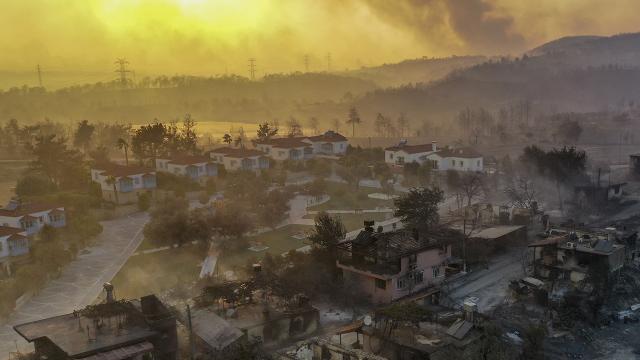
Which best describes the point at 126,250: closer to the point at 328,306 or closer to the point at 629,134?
the point at 328,306

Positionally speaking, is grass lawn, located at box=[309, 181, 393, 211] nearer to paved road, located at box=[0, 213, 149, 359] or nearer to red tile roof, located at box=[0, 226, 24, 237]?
paved road, located at box=[0, 213, 149, 359]

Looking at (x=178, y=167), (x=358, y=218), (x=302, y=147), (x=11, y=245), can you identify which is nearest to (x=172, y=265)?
(x=11, y=245)

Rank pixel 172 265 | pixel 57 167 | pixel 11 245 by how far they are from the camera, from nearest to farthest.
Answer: pixel 172 265 < pixel 11 245 < pixel 57 167

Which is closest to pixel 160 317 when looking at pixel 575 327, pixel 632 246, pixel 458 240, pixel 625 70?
pixel 575 327

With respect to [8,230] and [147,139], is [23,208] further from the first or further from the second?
[147,139]

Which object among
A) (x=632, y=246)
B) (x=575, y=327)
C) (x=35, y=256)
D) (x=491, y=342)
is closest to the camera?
(x=491, y=342)

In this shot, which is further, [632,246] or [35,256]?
[35,256]
